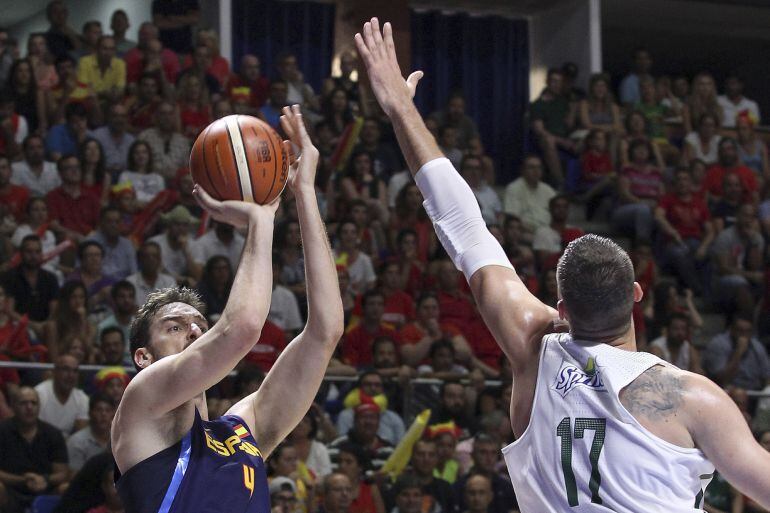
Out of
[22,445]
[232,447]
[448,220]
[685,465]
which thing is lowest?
[22,445]

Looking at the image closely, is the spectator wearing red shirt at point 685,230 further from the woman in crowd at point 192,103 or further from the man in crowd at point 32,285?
the man in crowd at point 32,285

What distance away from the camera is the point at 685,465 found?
8.81 feet

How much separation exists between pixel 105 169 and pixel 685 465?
876 centimetres

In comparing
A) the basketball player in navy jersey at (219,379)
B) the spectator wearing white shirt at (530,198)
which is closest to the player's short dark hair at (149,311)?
the basketball player in navy jersey at (219,379)

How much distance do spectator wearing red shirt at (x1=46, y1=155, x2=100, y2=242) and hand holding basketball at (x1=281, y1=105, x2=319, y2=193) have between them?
6719 millimetres

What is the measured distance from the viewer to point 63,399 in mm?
8461

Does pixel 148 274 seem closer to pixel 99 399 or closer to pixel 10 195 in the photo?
pixel 10 195

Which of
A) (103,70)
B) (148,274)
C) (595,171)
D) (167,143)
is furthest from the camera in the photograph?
(595,171)

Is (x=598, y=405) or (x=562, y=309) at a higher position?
(x=562, y=309)

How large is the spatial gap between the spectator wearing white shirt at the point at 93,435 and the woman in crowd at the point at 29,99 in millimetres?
3957

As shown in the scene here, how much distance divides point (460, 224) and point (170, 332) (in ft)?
3.26

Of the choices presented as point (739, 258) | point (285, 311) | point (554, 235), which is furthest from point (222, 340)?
point (739, 258)

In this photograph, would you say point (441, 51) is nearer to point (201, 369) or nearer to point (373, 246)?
point (373, 246)

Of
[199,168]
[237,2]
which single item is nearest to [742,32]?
[237,2]
